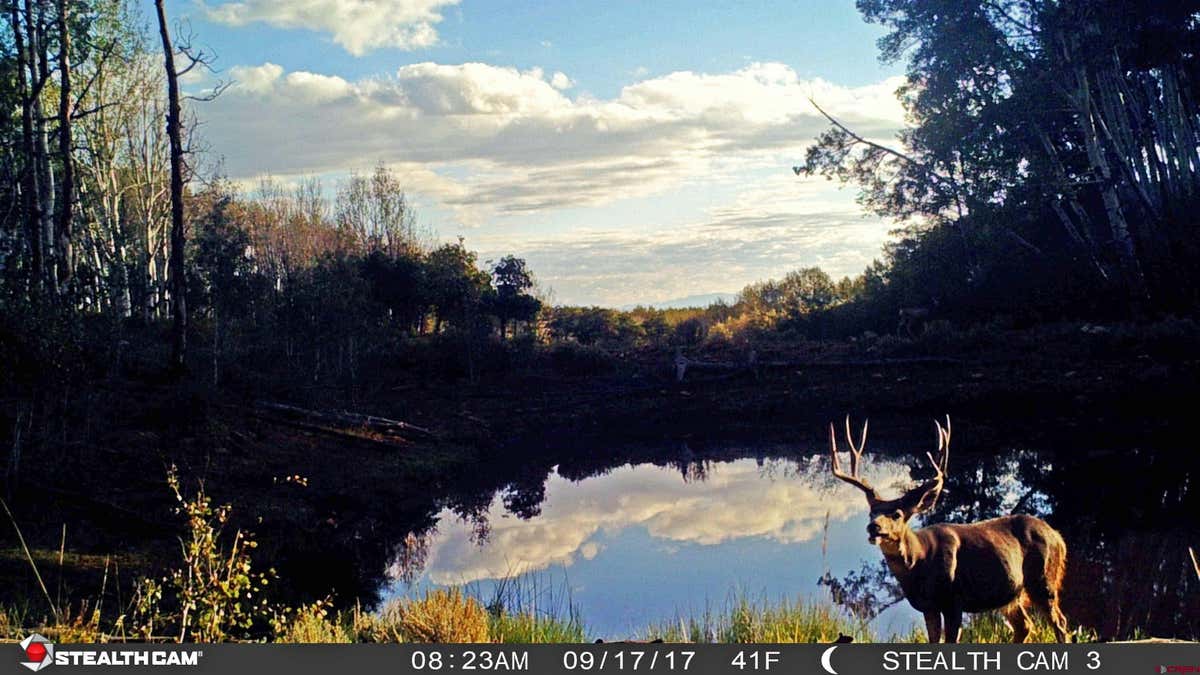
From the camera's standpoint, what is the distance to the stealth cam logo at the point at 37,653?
17.1ft

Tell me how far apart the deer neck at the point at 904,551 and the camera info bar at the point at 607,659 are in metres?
0.46

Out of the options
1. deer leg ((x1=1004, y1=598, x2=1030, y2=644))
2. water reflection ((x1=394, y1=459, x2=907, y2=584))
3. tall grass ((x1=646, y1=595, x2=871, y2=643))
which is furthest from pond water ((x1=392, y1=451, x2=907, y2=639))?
deer leg ((x1=1004, y1=598, x2=1030, y2=644))

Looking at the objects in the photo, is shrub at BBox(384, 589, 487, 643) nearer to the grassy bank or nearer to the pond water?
the grassy bank

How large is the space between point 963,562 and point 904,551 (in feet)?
1.80

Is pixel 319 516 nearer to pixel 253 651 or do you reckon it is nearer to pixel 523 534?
pixel 523 534

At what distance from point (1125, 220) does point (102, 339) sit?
28770 millimetres

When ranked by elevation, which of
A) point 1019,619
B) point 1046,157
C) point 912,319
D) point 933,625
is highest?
point 1046,157

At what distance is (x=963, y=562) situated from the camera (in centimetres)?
543

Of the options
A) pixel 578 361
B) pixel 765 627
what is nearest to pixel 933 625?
pixel 765 627

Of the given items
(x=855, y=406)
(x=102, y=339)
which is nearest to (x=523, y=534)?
(x=102, y=339)

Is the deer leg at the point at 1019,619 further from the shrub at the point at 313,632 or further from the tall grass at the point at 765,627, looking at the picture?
the shrub at the point at 313,632

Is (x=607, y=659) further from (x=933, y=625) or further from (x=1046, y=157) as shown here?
(x=1046, y=157)

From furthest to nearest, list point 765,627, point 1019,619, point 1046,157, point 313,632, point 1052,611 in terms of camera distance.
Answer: point 1046,157
point 313,632
point 765,627
point 1019,619
point 1052,611

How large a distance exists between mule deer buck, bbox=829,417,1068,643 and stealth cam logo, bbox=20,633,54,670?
4923 millimetres
